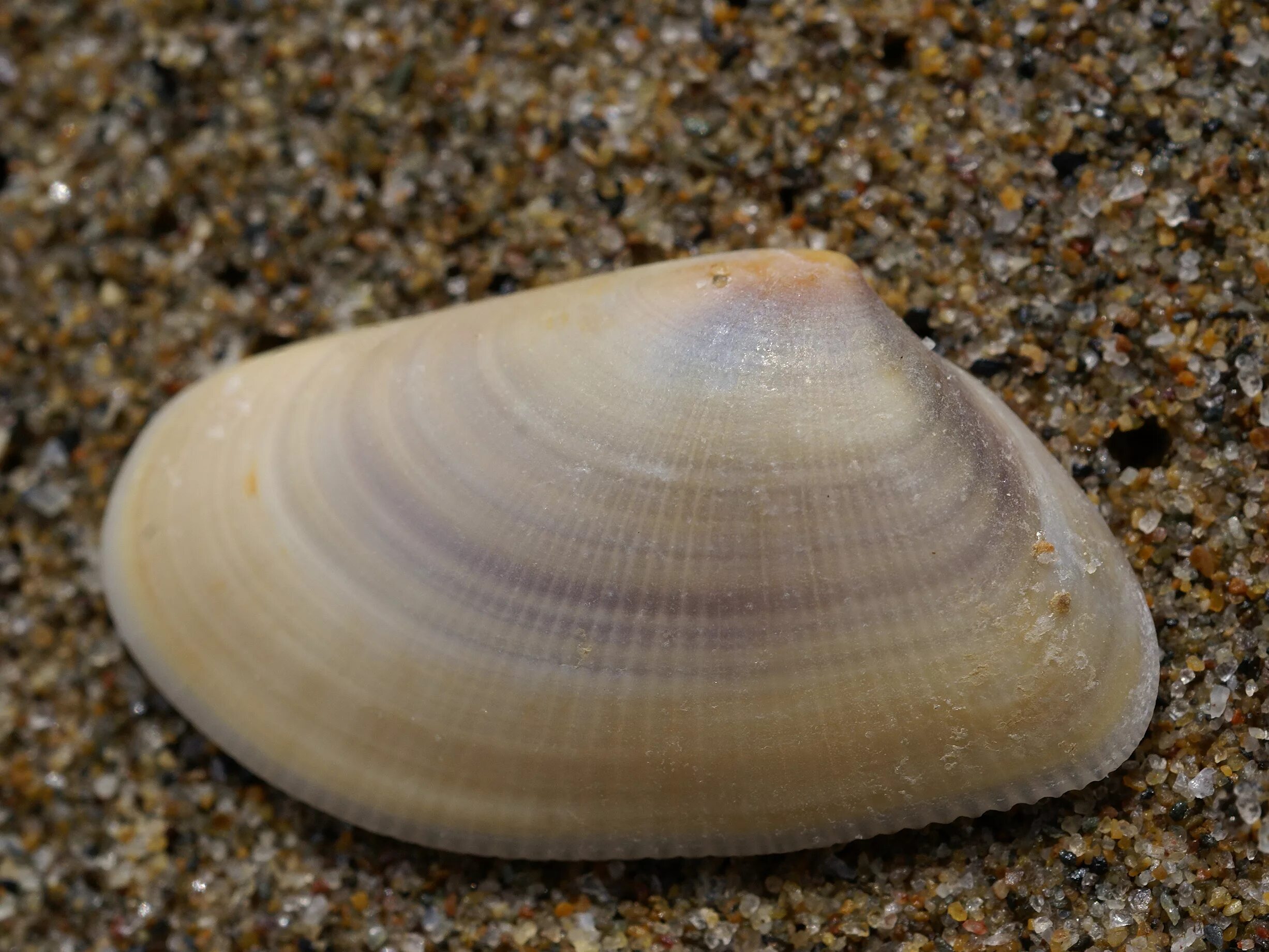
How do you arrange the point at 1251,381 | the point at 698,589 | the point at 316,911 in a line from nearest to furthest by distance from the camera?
the point at 698,589
the point at 1251,381
the point at 316,911

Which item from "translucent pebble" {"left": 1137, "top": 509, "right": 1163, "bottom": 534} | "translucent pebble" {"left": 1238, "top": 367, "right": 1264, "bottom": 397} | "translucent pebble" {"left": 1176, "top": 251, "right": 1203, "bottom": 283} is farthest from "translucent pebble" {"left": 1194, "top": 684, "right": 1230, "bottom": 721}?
"translucent pebble" {"left": 1176, "top": 251, "right": 1203, "bottom": 283}

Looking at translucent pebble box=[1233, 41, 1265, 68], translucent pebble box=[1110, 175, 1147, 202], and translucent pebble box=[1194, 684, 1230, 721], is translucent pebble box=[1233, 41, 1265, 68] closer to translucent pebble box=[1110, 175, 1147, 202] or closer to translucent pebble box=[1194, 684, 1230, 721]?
translucent pebble box=[1110, 175, 1147, 202]

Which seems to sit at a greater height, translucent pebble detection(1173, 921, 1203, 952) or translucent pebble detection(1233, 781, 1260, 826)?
translucent pebble detection(1233, 781, 1260, 826)

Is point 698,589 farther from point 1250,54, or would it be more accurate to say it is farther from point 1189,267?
point 1250,54

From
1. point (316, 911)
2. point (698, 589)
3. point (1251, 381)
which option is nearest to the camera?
point (698, 589)

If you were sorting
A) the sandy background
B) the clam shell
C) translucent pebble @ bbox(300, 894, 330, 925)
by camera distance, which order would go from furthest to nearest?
translucent pebble @ bbox(300, 894, 330, 925), the sandy background, the clam shell

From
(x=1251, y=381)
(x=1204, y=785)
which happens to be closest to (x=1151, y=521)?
(x=1251, y=381)
